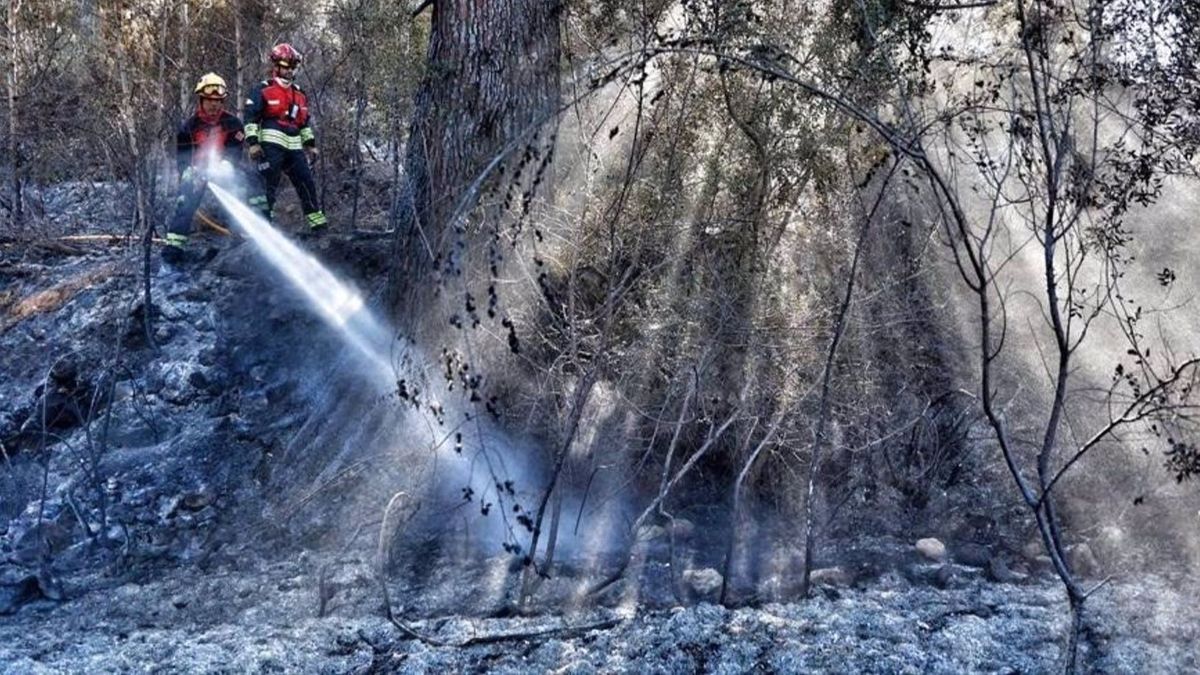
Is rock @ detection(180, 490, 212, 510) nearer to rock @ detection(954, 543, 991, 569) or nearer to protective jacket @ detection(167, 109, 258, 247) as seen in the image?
protective jacket @ detection(167, 109, 258, 247)

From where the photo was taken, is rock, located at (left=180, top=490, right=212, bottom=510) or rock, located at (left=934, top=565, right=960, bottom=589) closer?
rock, located at (left=934, top=565, right=960, bottom=589)

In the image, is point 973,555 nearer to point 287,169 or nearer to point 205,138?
point 287,169

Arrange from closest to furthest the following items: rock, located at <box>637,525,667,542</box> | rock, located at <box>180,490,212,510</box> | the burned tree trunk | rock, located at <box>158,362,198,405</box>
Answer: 1. rock, located at <box>637,525,667,542</box>
2. rock, located at <box>180,490,212,510</box>
3. the burned tree trunk
4. rock, located at <box>158,362,198,405</box>

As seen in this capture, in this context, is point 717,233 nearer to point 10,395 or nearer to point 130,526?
point 130,526

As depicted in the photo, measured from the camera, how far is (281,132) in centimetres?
895

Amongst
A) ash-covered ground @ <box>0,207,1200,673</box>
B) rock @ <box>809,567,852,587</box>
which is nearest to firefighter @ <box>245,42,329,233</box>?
ash-covered ground @ <box>0,207,1200,673</box>

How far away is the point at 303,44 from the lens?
11.9 metres

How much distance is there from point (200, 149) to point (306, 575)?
4.52 metres

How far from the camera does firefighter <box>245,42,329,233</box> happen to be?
29.1 feet

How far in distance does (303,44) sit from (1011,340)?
298 inches

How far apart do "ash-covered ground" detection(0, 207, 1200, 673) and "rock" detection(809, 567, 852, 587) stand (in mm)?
10

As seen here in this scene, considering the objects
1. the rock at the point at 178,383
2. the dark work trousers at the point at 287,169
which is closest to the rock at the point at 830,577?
the rock at the point at 178,383

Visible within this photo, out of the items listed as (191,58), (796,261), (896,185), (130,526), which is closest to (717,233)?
(796,261)

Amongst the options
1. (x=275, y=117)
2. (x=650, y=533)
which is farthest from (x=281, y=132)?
(x=650, y=533)
